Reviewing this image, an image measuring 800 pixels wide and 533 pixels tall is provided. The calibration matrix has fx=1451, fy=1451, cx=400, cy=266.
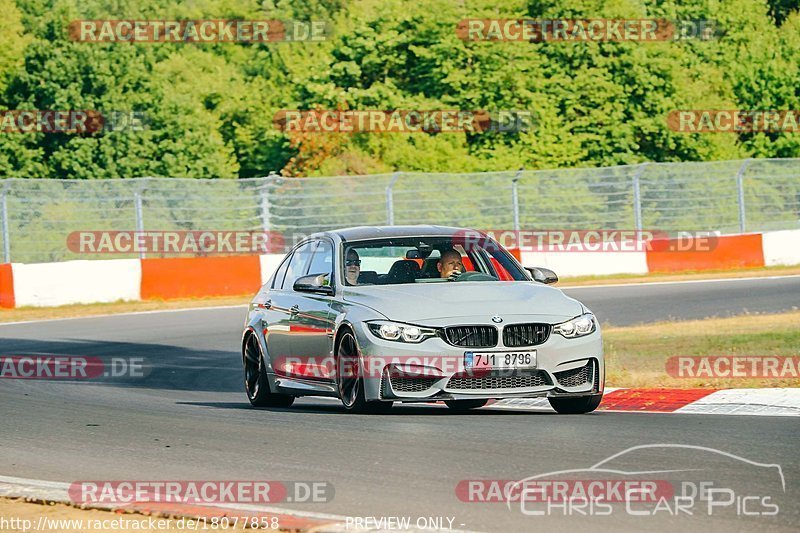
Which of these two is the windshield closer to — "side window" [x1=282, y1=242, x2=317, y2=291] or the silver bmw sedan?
the silver bmw sedan

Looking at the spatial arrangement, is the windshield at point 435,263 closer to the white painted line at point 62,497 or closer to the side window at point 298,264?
the side window at point 298,264

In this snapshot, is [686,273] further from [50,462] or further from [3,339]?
[50,462]

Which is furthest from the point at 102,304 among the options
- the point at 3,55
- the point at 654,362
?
the point at 3,55

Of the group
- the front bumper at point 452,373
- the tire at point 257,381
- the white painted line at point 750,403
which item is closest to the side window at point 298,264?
the tire at point 257,381

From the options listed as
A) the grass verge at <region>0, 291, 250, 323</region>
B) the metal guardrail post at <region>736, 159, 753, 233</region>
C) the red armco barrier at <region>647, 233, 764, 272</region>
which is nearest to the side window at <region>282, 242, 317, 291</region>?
the grass verge at <region>0, 291, 250, 323</region>

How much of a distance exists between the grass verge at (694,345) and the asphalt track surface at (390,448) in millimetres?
2489

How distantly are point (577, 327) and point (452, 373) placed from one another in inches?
39.8

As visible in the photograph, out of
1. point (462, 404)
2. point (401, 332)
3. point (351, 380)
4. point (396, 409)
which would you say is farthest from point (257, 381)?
point (401, 332)

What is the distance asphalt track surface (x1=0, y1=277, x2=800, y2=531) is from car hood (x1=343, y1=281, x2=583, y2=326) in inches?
29.2

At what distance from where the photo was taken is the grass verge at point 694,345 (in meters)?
13.0

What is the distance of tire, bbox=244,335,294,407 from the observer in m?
12.2

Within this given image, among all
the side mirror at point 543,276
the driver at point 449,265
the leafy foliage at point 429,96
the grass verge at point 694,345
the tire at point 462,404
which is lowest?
the grass verge at point 694,345

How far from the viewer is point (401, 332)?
1007cm

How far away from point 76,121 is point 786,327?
41549 mm
